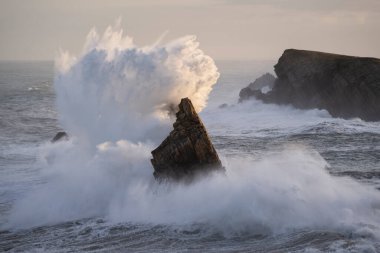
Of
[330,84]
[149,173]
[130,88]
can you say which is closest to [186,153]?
[149,173]

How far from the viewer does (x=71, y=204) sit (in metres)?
22.0

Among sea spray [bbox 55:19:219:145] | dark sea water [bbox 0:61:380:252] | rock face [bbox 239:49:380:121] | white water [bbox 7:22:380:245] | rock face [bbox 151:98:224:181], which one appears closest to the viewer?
dark sea water [bbox 0:61:380:252]

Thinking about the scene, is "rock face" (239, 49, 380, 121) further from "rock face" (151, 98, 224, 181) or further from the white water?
"rock face" (151, 98, 224, 181)

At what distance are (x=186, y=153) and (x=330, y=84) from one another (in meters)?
31.1

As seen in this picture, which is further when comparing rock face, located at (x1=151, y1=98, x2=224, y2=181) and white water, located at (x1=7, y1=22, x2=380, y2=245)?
rock face, located at (x1=151, y1=98, x2=224, y2=181)

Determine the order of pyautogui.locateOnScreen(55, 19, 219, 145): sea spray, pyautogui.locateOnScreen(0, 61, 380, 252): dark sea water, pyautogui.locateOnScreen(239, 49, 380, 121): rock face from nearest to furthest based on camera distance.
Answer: pyautogui.locateOnScreen(0, 61, 380, 252): dark sea water → pyautogui.locateOnScreen(55, 19, 219, 145): sea spray → pyautogui.locateOnScreen(239, 49, 380, 121): rock face

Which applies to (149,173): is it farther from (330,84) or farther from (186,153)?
(330,84)

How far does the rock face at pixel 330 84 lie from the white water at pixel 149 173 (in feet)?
48.7

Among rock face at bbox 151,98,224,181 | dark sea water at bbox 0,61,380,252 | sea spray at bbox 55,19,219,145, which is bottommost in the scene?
dark sea water at bbox 0,61,380,252

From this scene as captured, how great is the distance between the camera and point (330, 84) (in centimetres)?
4903

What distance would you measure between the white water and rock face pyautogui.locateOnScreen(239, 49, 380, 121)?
1484 cm

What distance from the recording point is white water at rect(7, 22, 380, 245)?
1850 centimetres

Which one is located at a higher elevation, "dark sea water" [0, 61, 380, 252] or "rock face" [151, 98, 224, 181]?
"rock face" [151, 98, 224, 181]

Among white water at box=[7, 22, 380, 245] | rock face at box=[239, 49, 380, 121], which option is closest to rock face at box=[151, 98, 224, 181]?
white water at box=[7, 22, 380, 245]
